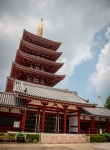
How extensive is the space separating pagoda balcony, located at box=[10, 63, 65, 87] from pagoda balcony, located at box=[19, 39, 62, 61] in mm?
5034

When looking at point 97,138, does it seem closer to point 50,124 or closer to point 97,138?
point 97,138

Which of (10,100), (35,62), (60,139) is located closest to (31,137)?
(60,139)

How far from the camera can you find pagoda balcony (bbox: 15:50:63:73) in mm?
25833

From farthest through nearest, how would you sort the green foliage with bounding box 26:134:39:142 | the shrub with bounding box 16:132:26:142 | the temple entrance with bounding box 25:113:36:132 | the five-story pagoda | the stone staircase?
the five-story pagoda < the temple entrance with bounding box 25:113:36:132 < the stone staircase < the green foliage with bounding box 26:134:39:142 < the shrub with bounding box 16:132:26:142

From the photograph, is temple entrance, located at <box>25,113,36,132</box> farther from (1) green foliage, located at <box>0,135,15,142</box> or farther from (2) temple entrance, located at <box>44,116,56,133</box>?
(1) green foliage, located at <box>0,135,15,142</box>

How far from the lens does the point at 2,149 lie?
888cm

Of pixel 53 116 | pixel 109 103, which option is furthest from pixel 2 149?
pixel 109 103

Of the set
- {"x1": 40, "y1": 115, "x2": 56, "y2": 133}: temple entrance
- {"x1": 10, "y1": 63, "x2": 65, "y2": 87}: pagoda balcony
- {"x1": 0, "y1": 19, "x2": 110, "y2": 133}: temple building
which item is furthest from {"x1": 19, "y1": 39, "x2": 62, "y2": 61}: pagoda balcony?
{"x1": 40, "y1": 115, "x2": 56, "y2": 133}: temple entrance

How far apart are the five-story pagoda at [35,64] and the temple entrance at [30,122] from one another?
766 cm

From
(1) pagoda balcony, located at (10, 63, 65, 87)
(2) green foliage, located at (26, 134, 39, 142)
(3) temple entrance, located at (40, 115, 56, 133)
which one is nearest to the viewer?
(2) green foliage, located at (26, 134, 39, 142)

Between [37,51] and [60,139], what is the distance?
18.5m

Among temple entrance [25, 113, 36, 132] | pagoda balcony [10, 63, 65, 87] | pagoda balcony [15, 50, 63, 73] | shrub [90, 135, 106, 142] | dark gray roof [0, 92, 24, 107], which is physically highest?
pagoda balcony [15, 50, 63, 73]

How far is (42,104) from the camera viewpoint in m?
17.1

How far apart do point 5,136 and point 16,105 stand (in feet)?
13.5
